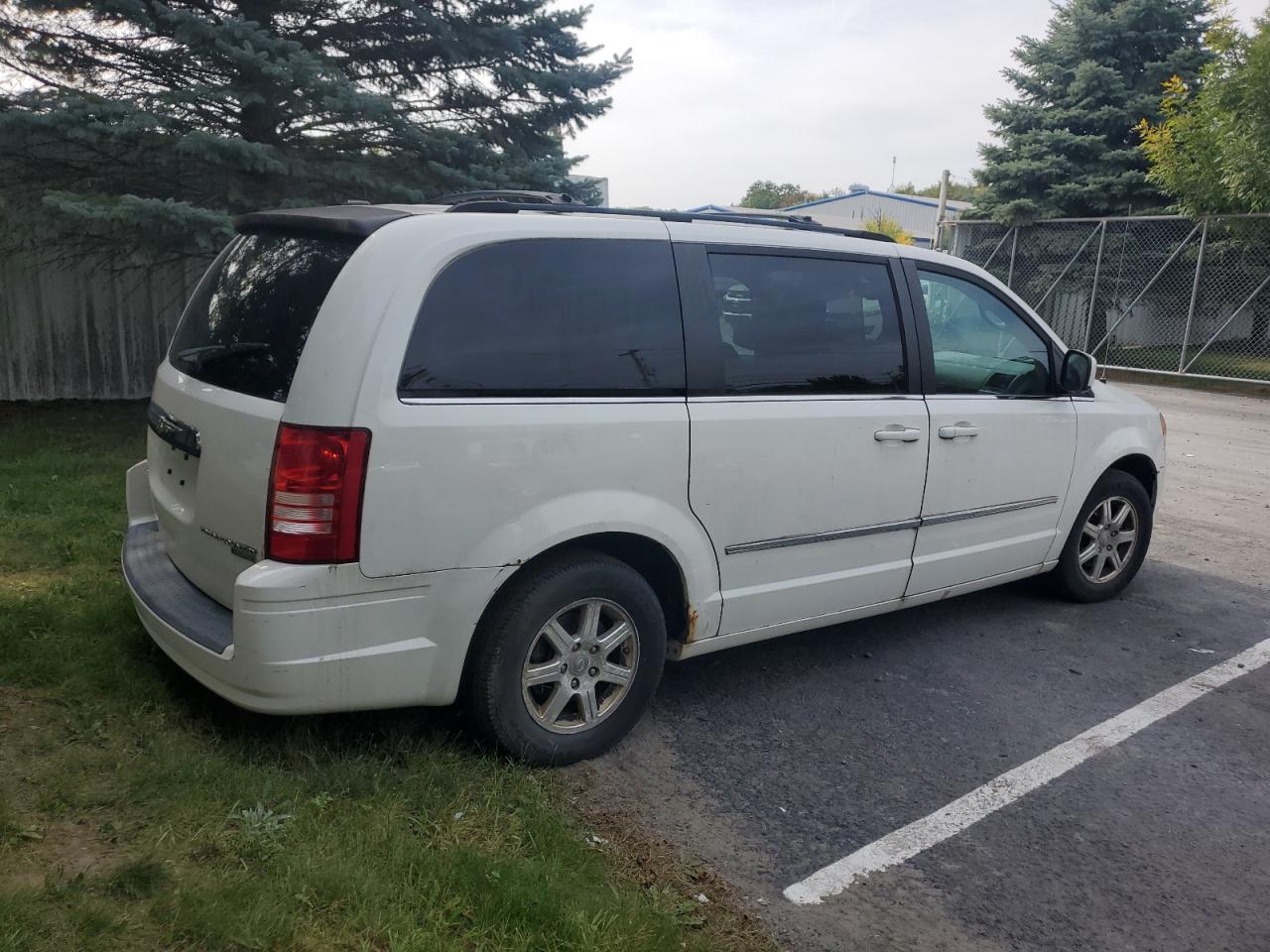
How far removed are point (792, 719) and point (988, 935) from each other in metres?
1.35

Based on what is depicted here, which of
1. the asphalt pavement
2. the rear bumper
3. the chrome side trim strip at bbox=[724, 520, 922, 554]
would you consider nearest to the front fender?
the asphalt pavement

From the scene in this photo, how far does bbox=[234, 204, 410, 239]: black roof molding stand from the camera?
3281 mm

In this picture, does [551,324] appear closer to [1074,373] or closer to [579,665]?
[579,665]

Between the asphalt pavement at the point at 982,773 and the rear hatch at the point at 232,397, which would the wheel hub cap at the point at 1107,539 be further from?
the rear hatch at the point at 232,397

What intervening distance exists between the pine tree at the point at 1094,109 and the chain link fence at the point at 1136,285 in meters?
1.16

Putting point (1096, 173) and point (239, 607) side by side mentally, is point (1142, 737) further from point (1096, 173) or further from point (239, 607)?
point (1096, 173)

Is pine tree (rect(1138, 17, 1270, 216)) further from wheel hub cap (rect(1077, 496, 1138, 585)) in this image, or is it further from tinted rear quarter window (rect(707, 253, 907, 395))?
tinted rear quarter window (rect(707, 253, 907, 395))

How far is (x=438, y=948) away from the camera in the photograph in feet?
8.13

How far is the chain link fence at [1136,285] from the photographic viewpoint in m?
16.7

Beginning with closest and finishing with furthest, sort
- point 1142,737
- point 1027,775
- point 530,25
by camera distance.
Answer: point 1027,775 → point 1142,737 → point 530,25

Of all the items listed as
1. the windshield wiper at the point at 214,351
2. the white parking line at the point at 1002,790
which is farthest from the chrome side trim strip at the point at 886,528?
the windshield wiper at the point at 214,351

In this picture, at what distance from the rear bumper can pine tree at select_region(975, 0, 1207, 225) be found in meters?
19.7

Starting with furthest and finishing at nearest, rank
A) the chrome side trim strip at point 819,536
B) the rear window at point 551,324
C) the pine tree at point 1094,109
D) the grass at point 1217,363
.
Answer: the pine tree at point 1094,109
the grass at point 1217,363
the chrome side trim strip at point 819,536
the rear window at point 551,324

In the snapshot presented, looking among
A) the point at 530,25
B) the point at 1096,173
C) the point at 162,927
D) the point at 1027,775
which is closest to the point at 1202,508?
the point at 1027,775
